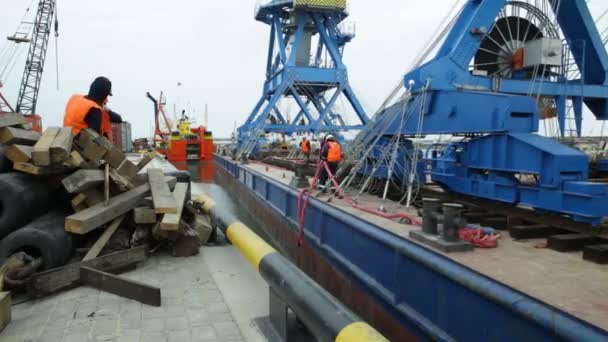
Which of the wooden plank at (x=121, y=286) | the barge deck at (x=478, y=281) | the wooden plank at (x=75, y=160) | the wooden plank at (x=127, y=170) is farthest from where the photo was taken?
the wooden plank at (x=127, y=170)

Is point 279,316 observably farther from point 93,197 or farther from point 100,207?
point 93,197

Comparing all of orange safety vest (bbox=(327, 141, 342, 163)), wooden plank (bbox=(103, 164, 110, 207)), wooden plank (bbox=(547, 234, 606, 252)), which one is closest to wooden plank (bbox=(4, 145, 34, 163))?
wooden plank (bbox=(103, 164, 110, 207))

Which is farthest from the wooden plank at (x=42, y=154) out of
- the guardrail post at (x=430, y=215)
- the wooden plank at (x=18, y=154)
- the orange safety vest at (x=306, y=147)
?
the orange safety vest at (x=306, y=147)

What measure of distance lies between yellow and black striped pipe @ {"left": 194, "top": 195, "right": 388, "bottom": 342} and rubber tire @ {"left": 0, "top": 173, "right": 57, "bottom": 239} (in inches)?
100

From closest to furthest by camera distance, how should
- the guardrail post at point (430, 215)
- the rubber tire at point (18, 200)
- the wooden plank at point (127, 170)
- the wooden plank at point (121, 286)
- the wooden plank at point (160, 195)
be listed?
the guardrail post at point (430, 215), the wooden plank at point (121, 286), the rubber tire at point (18, 200), the wooden plank at point (160, 195), the wooden plank at point (127, 170)

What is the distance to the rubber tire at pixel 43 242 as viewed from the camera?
158 inches

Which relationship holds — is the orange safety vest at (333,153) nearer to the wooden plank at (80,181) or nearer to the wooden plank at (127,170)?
the wooden plank at (127,170)

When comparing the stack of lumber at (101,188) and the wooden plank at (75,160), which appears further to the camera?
the wooden plank at (75,160)

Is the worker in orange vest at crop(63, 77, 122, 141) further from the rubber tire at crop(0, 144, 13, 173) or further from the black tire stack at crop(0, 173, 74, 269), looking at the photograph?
the black tire stack at crop(0, 173, 74, 269)

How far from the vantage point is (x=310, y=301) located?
2.69 m

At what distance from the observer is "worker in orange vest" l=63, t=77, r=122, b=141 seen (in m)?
5.03

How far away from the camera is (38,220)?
14.6ft

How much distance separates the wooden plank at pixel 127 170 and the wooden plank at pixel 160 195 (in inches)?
10.3

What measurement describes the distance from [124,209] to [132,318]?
1.69m
